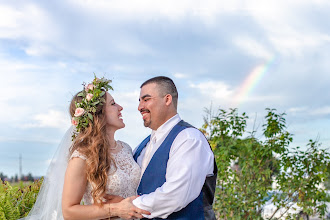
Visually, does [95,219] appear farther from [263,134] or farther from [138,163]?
[263,134]

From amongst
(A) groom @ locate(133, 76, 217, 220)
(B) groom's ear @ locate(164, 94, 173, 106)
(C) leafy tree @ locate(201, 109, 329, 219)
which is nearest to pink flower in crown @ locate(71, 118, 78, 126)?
(A) groom @ locate(133, 76, 217, 220)

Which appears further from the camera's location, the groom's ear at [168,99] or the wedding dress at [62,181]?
the groom's ear at [168,99]

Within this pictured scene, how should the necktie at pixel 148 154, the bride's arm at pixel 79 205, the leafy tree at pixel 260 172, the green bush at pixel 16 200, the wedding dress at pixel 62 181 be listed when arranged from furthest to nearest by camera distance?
the leafy tree at pixel 260 172 < the green bush at pixel 16 200 < the necktie at pixel 148 154 < the wedding dress at pixel 62 181 < the bride's arm at pixel 79 205

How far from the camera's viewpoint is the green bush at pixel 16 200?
4570 millimetres

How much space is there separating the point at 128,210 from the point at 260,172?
4.33 meters

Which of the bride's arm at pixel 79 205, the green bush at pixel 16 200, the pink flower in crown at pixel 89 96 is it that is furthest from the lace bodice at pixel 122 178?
the green bush at pixel 16 200

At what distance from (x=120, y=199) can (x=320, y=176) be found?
4927 millimetres

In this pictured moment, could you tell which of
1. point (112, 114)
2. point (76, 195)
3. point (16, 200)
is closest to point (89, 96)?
point (112, 114)

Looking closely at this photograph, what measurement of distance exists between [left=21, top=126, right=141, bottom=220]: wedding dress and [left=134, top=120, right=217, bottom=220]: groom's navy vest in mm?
153

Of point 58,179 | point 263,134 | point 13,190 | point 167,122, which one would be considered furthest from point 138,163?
point 263,134

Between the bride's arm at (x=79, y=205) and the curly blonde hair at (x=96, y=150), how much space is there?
0.21ft

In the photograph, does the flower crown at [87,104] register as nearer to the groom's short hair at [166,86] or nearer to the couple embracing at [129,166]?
the couple embracing at [129,166]

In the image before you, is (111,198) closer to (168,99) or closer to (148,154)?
(148,154)

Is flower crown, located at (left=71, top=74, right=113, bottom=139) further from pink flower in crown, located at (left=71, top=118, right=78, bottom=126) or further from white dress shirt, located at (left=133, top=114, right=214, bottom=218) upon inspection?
white dress shirt, located at (left=133, top=114, right=214, bottom=218)
